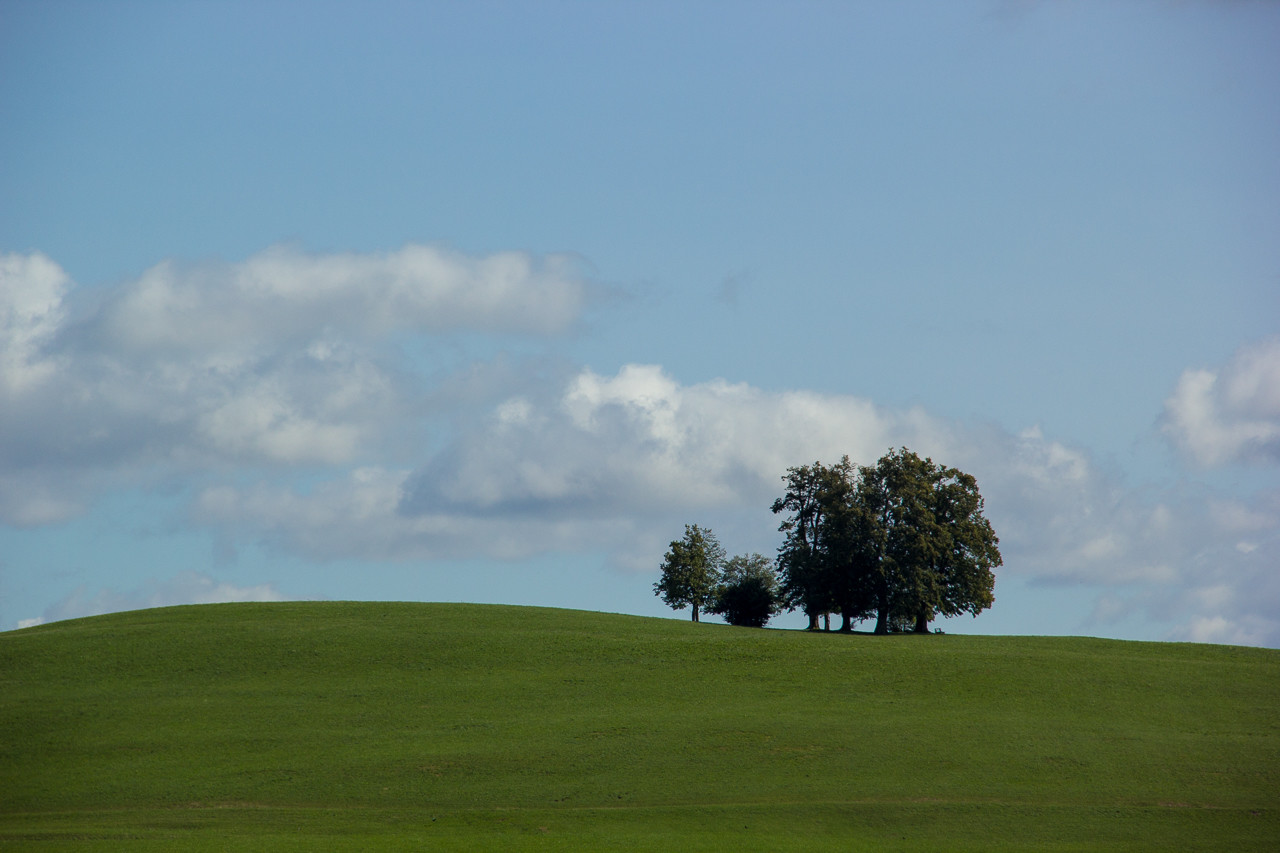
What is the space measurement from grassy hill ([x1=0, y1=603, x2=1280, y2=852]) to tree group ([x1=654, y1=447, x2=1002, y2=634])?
12811mm

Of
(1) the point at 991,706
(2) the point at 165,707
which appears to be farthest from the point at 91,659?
(1) the point at 991,706

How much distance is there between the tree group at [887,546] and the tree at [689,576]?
6378mm

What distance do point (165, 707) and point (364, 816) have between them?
16.6 m

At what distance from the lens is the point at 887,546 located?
76750 mm

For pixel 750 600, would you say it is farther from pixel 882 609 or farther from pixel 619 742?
pixel 619 742

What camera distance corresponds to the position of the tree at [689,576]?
8788 centimetres

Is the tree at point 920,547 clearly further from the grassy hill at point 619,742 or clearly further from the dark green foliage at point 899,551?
the grassy hill at point 619,742

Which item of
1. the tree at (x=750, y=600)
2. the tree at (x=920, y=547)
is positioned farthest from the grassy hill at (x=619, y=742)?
the tree at (x=750, y=600)

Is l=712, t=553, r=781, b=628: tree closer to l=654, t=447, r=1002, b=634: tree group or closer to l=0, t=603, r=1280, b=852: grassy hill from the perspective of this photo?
l=654, t=447, r=1002, b=634: tree group

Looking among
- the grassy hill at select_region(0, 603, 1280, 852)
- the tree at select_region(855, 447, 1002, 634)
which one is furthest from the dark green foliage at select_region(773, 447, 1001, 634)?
the grassy hill at select_region(0, 603, 1280, 852)

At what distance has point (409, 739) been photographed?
4525cm

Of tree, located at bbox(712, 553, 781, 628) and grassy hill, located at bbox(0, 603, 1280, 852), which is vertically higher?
tree, located at bbox(712, 553, 781, 628)

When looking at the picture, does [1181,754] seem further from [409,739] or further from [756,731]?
[409,739]

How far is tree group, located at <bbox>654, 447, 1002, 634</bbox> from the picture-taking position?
75812 mm
